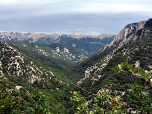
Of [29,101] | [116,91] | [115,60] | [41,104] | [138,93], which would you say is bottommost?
[29,101]

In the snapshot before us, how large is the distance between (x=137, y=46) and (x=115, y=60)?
121 feet

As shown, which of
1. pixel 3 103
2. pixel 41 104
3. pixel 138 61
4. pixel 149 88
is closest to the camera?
pixel 149 88

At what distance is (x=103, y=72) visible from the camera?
525ft

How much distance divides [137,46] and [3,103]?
175839 mm

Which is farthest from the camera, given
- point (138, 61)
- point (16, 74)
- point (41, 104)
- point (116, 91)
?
point (16, 74)

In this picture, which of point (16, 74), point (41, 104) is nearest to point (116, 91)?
point (41, 104)

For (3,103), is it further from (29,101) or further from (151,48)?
(151,48)

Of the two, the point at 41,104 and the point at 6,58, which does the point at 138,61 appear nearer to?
the point at 41,104

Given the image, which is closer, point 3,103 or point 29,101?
point 3,103

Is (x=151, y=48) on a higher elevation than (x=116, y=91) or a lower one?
higher

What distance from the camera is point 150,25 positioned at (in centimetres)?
18875

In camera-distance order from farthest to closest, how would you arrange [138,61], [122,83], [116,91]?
1. [138,61]
2. [122,83]
3. [116,91]

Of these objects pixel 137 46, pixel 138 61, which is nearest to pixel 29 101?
pixel 138 61

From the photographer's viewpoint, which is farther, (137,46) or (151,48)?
(137,46)
